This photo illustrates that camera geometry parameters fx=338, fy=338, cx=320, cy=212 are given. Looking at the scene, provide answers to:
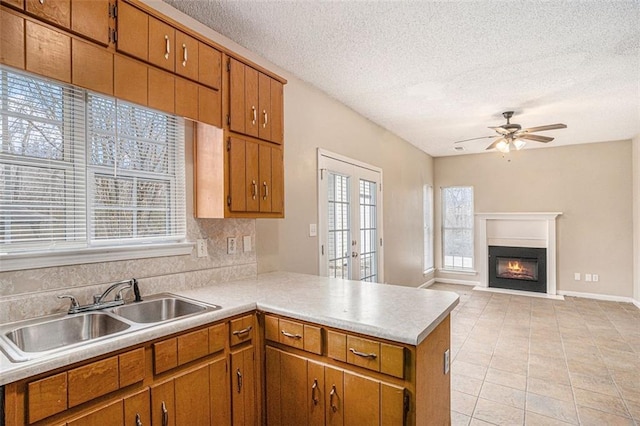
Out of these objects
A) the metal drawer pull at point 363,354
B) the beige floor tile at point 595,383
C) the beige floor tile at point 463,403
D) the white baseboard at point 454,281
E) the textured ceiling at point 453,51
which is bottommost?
the beige floor tile at point 463,403

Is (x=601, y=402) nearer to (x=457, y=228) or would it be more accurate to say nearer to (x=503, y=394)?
(x=503, y=394)

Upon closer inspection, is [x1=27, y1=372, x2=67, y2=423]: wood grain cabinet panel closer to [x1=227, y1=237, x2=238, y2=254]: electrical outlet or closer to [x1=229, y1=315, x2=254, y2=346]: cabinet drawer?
[x1=229, y1=315, x2=254, y2=346]: cabinet drawer

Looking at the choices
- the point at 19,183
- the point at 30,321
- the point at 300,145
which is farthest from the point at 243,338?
the point at 300,145

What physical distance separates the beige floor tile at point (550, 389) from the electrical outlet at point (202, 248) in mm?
2831

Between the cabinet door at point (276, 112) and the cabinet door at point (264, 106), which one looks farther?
the cabinet door at point (276, 112)

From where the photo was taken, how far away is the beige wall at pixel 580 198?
225 inches

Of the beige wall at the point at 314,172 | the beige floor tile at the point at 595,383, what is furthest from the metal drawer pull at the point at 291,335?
the beige floor tile at the point at 595,383

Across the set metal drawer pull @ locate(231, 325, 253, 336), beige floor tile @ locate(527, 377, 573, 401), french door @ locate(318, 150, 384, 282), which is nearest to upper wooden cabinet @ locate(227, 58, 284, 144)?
french door @ locate(318, 150, 384, 282)

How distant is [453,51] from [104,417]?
3182 millimetres

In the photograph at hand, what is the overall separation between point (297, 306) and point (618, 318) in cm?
524

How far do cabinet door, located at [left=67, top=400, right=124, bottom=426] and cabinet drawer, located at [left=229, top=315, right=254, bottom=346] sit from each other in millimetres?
570

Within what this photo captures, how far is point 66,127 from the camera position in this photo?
1.75m

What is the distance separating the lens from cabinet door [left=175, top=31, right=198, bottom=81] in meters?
1.90

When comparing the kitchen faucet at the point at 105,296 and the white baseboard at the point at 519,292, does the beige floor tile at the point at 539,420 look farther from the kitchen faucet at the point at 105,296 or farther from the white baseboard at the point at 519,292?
the white baseboard at the point at 519,292
